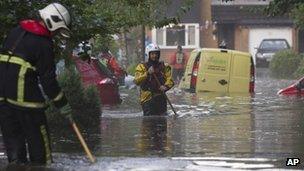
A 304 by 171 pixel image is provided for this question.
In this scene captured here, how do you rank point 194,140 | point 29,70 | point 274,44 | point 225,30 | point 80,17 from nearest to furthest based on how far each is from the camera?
point 29,70 → point 80,17 → point 194,140 → point 274,44 → point 225,30

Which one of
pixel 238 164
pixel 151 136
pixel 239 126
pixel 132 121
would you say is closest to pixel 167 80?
pixel 132 121

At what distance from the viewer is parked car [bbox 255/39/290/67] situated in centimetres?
4597

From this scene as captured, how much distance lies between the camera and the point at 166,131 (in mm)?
12375

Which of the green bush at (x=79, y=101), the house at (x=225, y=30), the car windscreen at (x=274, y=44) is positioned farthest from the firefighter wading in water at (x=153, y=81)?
the house at (x=225, y=30)

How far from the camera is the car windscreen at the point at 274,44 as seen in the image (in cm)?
4616

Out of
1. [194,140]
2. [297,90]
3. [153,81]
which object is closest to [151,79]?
[153,81]

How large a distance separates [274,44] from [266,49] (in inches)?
24.3

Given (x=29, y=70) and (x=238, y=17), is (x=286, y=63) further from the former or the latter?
(x=29, y=70)

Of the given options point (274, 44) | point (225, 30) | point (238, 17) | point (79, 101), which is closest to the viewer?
point (79, 101)

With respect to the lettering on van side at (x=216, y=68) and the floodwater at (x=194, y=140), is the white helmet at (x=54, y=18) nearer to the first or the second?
the floodwater at (x=194, y=140)

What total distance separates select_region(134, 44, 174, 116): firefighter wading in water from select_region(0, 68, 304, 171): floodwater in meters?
0.32

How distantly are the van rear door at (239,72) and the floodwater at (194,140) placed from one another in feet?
17.6

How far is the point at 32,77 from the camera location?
809cm

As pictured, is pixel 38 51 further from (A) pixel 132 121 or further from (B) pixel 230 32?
(B) pixel 230 32
